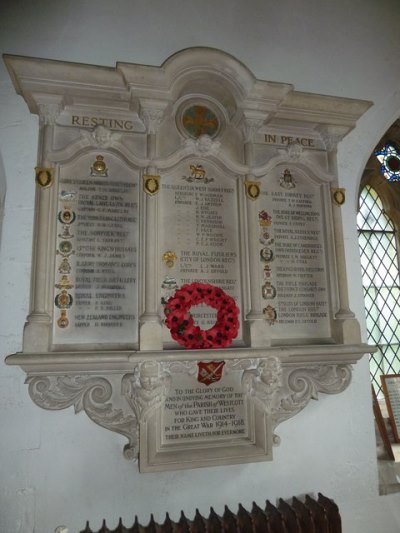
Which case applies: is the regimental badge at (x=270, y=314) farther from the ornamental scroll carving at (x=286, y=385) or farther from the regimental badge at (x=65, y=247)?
the regimental badge at (x=65, y=247)

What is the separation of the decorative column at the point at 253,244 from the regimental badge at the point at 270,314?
0.10 m

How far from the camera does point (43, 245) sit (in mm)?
2646

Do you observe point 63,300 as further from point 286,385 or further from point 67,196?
point 286,385

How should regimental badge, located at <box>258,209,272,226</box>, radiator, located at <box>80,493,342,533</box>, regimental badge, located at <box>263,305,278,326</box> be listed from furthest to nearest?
regimental badge, located at <box>258,209,272,226</box>
regimental badge, located at <box>263,305,278,326</box>
radiator, located at <box>80,493,342,533</box>

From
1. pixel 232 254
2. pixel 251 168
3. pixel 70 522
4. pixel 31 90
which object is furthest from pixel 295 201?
pixel 70 522

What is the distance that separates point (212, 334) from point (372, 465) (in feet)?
5.87

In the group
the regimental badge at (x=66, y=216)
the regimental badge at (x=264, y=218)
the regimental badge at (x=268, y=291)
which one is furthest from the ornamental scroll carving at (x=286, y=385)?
the regimental badge at (x=66, y=216)

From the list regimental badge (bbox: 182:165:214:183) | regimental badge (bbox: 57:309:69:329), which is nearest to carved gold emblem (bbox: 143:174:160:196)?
regimental badge (bbox: 182:165:214:183)

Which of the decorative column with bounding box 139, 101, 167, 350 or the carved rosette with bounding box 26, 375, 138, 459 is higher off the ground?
the decorative column with bounding box 139, 101, 167, 350

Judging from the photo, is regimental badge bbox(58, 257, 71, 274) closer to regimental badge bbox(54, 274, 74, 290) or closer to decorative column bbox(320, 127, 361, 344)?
regimental badge bbox(54, 274, 74, 290)

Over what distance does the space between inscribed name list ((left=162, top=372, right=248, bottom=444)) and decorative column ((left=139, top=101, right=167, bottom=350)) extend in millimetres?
366

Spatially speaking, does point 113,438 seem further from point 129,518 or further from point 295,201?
point 295,201

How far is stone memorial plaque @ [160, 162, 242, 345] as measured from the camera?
2889mm

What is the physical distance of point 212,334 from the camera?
260cm
